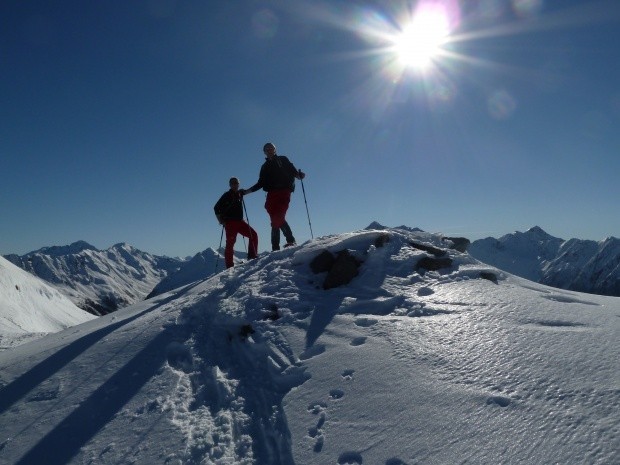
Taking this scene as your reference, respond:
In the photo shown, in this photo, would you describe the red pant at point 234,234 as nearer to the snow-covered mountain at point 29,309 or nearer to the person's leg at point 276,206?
the person's leg at point 276,206

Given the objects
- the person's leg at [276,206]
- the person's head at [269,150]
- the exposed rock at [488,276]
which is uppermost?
the person's head at [269,150]

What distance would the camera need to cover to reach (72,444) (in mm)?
4809

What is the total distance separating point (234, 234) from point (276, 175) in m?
2.75

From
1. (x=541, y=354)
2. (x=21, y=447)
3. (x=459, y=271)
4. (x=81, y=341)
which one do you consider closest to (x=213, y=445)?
(x=21, y=447)

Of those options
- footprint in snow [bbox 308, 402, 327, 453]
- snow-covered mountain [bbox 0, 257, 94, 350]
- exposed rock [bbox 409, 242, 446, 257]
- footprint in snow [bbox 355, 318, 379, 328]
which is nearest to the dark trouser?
exposed rock [bbox 409, 242, 446, 257]

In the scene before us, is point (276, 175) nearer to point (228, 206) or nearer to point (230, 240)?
point (228, 206)

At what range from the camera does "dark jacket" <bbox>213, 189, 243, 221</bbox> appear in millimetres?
13641

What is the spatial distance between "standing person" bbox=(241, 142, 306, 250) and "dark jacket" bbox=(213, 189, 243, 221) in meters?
0.93

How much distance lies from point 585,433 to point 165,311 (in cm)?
807

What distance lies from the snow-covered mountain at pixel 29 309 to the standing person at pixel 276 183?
1233 cm

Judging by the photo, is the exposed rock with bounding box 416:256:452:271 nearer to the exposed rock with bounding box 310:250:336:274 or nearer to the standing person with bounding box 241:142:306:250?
the exposed rock with bounding box 310:250:336:274

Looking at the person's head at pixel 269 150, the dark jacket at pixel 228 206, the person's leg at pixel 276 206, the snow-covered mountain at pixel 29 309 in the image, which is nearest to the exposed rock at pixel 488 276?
the person's leg at pixel 276 206

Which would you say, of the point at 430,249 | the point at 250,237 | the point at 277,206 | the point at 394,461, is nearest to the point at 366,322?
the point at 394,461

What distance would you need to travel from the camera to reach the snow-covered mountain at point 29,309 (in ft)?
64.8
